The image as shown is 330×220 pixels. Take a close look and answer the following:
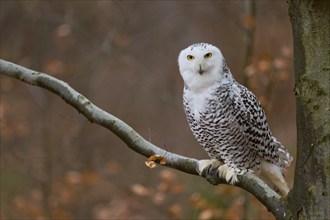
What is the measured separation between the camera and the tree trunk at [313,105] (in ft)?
9.40

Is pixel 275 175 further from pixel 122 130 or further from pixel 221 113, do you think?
pixel 122 130

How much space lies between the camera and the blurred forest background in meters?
6.63

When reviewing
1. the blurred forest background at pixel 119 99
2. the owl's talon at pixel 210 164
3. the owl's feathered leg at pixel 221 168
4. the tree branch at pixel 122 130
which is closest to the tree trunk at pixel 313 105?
the tree branch at pixel 122 130

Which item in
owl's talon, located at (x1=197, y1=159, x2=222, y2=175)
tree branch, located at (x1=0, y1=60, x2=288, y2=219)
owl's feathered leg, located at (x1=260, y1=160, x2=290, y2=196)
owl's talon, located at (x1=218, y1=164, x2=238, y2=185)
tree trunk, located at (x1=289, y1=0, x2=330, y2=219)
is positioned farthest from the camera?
owl's feathered leg, located at (x1=260, y1=160, x2=290, y2=196)

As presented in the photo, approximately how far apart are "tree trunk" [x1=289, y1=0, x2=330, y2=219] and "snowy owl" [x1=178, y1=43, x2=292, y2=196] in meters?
1.26

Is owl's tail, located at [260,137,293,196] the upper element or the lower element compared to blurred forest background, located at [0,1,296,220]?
lower

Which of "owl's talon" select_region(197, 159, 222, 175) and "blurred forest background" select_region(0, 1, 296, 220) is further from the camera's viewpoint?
"blurred forest background" select_region(0, 1, 296, 220)

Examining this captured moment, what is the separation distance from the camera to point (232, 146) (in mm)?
4402

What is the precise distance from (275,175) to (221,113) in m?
0.61

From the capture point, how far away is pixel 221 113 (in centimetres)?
430

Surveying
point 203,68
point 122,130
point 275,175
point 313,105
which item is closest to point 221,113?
point 203,68

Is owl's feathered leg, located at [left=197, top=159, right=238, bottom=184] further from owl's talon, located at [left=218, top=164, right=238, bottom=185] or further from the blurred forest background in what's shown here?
the blurred forest background

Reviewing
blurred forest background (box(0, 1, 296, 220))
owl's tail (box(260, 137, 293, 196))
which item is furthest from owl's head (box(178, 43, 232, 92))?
blurred forest background (box(0, 1, 296, 220))

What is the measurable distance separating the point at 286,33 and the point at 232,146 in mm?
5689
